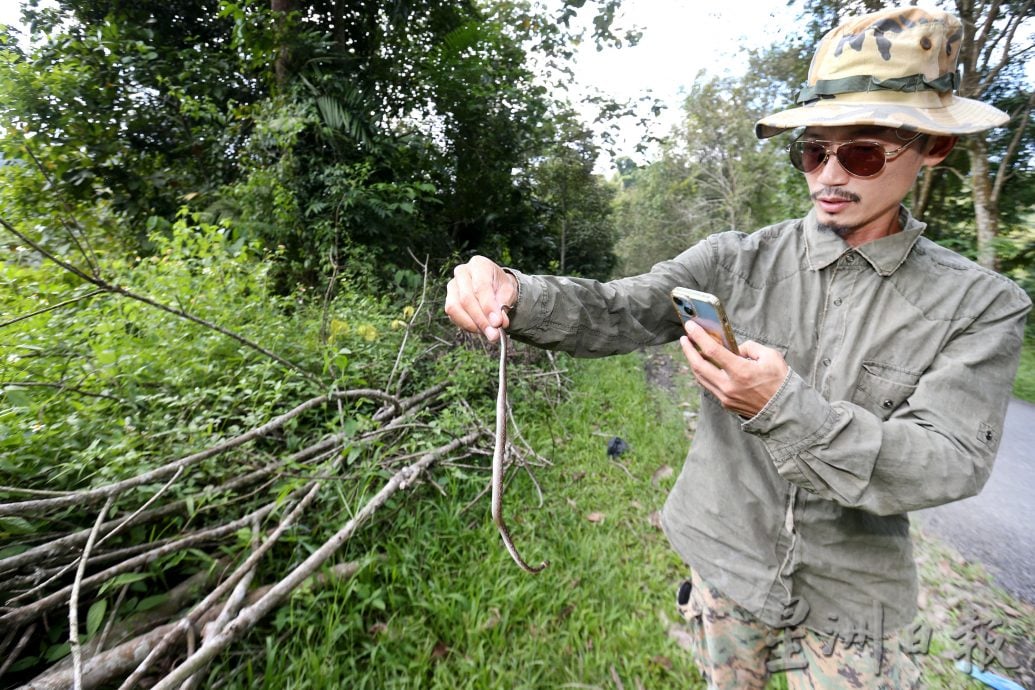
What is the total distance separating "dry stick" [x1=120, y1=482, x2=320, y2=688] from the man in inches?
65.1

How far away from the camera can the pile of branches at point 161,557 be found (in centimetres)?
158

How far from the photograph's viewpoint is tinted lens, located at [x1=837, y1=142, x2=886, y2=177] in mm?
1094

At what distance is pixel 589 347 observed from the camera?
1272 millimetres

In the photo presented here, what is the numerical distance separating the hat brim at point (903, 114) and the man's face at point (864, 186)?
48 mm

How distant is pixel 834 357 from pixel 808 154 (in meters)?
0.57

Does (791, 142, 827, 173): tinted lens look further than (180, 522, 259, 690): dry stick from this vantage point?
No

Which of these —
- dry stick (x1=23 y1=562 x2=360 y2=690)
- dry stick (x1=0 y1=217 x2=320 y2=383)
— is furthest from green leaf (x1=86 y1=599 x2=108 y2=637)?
dry stick (x1=0 y1=217 x2=320 y2=383)

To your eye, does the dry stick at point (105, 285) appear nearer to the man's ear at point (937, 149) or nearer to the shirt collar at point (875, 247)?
A: the shirt collar at point (875, 247)

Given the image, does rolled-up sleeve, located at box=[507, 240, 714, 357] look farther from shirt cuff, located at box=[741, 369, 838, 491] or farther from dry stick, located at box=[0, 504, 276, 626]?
dry stick, located at box=[0, 504, 276, 626]

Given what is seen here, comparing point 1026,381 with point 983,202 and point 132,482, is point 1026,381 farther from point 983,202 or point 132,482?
point 132,482

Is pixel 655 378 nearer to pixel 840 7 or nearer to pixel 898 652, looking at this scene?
pixel 898 652

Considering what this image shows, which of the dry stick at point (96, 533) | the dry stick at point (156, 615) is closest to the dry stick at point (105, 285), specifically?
the dry stick at point (96, 533)

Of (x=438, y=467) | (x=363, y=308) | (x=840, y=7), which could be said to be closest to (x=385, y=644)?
(x=438, y=467)

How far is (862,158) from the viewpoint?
1.11 meters
